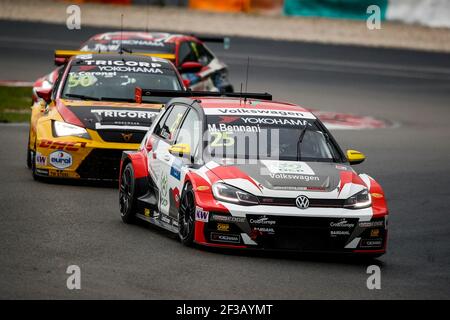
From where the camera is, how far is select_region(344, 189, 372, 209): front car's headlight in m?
10.9

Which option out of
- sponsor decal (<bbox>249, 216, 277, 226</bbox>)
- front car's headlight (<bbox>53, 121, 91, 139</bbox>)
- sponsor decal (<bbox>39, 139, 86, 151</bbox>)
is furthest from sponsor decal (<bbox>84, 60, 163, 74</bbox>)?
sponsor decal (<bbox>249, 216, 277, 226</bbox>)

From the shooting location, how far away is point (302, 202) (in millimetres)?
10734

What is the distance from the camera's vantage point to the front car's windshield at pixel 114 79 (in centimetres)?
1600

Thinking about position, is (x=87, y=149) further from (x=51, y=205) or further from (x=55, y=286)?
(x=55, y=286)

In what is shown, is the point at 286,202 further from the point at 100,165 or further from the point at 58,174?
the point at 58,174

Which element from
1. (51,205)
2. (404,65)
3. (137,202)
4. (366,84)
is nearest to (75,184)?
(51,205)

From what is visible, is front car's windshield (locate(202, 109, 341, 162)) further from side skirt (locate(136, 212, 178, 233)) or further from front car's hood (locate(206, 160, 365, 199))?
side skirt (locate(136, 212, 178, 233))

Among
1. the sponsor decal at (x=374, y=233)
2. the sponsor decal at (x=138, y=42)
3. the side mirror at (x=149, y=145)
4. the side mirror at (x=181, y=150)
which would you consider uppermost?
the side mirror at (x=181, y=150)

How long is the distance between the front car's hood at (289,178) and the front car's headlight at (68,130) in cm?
395

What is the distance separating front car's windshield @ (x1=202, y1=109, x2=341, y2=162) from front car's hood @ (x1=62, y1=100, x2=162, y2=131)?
3218mm

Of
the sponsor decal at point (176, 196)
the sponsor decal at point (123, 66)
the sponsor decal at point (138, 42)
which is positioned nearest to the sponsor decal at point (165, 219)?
the sponsor decal at point (176, 196)

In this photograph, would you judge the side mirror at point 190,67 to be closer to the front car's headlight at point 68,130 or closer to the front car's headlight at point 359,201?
the front car's headlight at point 68,130

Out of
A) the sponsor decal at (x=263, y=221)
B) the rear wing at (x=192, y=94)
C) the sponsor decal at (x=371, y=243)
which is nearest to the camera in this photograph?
the sponsor decal at (x=263, y=221)
